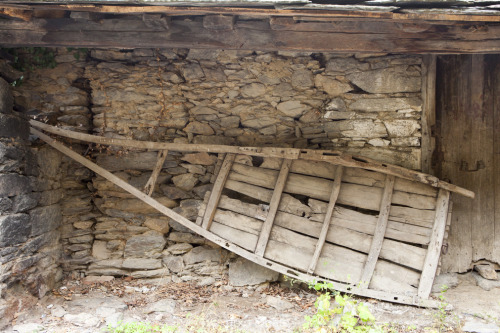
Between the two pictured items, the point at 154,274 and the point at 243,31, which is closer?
the point at 243,31

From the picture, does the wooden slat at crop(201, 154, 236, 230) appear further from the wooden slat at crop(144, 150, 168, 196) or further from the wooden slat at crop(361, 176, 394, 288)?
the wooden slat at crop(361, 176, 394, 288)

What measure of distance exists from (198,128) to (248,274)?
5.78 ft

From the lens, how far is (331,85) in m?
3.69

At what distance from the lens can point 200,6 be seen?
251cm

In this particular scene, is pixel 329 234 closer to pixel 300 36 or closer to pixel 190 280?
pixel 190 280

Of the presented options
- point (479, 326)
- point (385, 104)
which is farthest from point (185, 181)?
point (479, 326)

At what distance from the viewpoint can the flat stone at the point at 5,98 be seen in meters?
3.11

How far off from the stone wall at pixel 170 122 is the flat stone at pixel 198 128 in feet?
0.04

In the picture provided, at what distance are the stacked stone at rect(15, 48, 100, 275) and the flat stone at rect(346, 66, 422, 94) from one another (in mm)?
3125

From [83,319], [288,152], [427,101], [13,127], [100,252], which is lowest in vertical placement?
[83,319]

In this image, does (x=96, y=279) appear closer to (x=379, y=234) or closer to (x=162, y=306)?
(x=162, y=306)

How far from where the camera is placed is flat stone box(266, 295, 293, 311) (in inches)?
Answer: 135

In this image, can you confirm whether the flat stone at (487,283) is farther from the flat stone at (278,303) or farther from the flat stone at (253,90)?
the flat stone at (253,90)

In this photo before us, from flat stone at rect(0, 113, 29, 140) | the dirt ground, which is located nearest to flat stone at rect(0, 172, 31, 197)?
flat stone at rect(0, 113, 29, 140)
